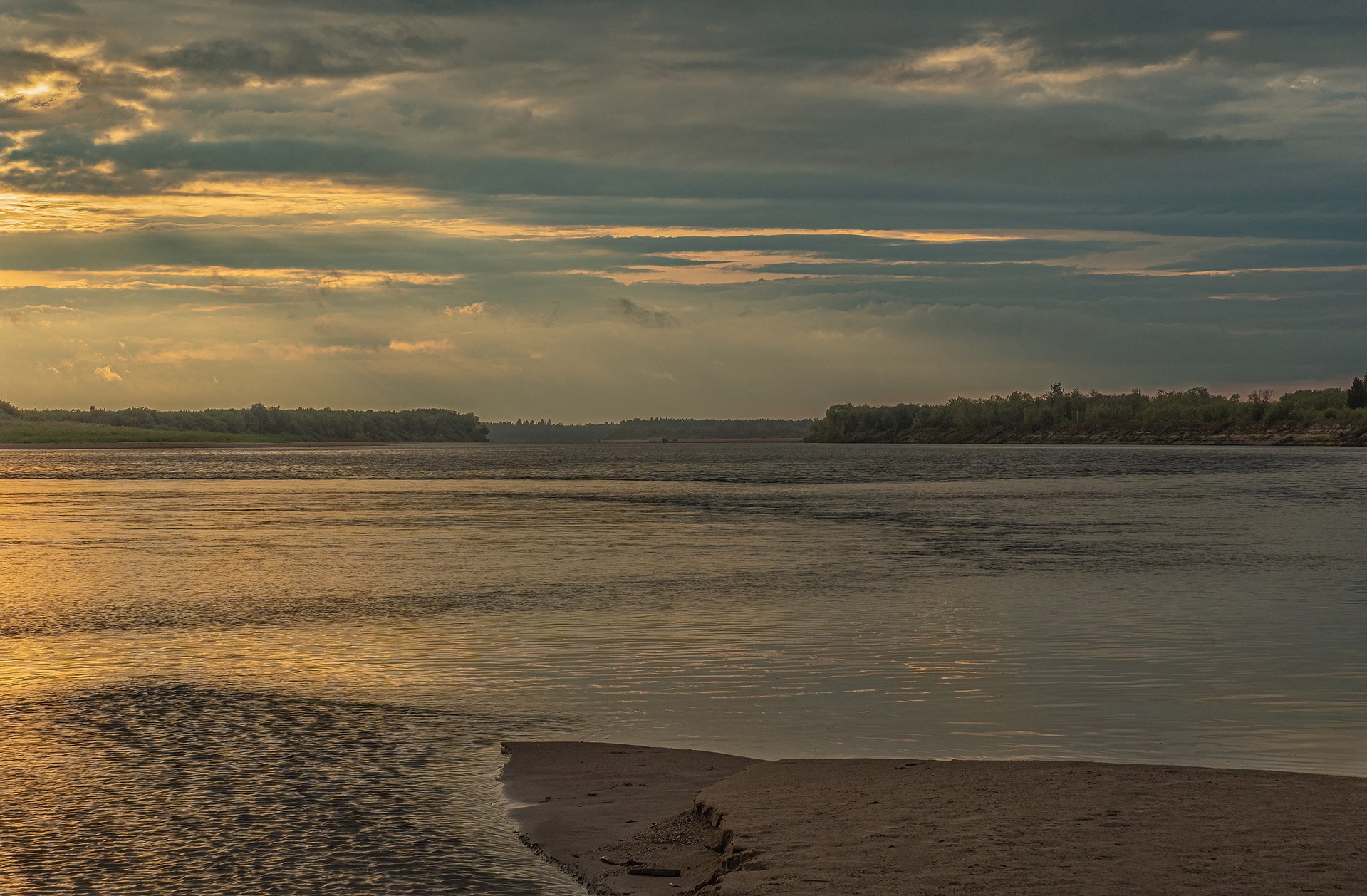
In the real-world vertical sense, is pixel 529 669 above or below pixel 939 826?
below

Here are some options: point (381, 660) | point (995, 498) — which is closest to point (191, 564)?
point (381, 660)

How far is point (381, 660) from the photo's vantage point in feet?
63.4

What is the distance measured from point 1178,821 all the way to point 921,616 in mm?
14641

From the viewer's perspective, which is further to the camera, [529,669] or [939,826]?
[529,669]

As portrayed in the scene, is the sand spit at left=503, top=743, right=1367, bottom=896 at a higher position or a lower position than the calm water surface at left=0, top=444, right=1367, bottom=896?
higher

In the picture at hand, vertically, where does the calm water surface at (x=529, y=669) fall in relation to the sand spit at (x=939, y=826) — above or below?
below

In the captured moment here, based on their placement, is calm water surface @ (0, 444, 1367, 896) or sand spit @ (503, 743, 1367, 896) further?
calm water surface @ (0, 444, 1367, 896)

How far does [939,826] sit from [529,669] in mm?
9732

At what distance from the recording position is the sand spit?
28.5 ft

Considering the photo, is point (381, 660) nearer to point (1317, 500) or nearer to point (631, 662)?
point (631, 662)

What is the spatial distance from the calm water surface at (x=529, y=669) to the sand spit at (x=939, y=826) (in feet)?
2.66

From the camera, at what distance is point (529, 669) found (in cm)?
1869

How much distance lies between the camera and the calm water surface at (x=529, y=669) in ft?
35.4

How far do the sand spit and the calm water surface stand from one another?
0.81 metres
